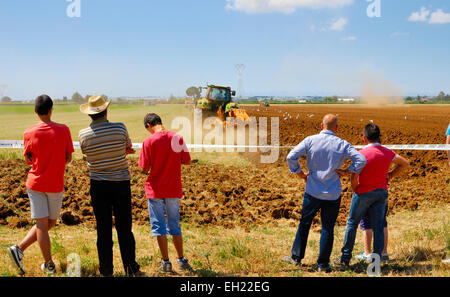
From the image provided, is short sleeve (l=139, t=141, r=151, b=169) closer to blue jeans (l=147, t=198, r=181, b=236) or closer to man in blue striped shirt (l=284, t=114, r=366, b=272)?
blue jeans (l=147, t=198, r=181, b=236)

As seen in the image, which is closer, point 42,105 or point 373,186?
point 42,105

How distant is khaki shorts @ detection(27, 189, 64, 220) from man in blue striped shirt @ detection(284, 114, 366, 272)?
2548 millimetres

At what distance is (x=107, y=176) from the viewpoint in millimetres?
3797

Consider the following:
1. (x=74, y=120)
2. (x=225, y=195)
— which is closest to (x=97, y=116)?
(x=225, y=195)

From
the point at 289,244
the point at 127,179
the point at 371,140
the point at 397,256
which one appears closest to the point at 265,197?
the point at 289,244

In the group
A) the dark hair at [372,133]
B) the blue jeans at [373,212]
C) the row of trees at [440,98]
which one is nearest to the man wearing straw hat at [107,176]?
the blue jeans at [373,212]

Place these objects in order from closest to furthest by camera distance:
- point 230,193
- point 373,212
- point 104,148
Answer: point 104,148 < point 373,212 < point 230,193

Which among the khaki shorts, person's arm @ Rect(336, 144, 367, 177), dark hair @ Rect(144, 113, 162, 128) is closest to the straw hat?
dark hair @ Rect(144, 113, 162, 128)

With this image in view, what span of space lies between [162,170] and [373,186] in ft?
7.74

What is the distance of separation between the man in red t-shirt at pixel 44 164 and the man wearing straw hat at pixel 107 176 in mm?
244

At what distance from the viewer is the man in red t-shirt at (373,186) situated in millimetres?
4102

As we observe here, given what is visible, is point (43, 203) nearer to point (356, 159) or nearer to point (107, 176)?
point (107, 176)

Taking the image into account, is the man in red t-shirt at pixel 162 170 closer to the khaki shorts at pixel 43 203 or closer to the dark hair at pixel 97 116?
the dark hair at pixel 97 116

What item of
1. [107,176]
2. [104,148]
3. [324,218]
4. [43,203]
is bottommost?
[324,218]
